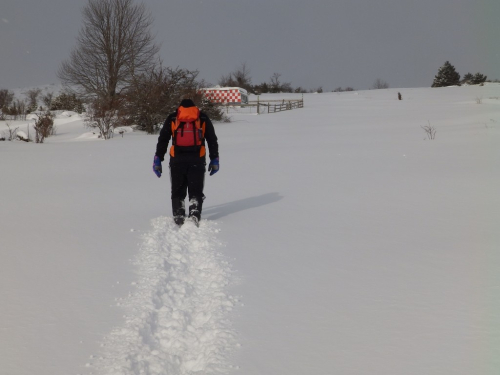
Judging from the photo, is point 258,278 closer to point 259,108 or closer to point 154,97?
point 154,97

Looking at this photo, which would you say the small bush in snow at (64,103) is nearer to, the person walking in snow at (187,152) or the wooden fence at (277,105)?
the wooden fence at (277,105)

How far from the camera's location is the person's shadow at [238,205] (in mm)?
6279

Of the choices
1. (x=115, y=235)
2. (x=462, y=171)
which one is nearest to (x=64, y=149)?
(x=115, y=235)

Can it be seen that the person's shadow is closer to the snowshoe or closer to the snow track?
the snowshoe

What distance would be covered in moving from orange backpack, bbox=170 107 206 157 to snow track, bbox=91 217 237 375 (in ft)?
4.22

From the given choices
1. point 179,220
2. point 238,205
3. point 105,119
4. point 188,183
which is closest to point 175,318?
point 179,220

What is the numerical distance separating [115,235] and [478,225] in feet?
13.4

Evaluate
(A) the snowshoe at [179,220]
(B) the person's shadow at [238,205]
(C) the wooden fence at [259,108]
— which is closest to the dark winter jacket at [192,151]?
(A) the snowshoe at [179,220]

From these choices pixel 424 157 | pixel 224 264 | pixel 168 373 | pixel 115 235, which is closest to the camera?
pixel 168 373

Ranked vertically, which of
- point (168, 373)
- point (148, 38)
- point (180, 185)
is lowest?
point (168, 373)

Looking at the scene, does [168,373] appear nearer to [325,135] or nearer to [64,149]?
[64,149]

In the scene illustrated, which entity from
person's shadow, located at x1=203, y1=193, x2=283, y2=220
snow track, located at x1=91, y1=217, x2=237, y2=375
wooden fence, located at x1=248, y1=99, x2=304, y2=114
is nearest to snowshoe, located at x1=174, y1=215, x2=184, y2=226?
person's shadow, located at x1=203, y1=193, x2=283, y2=220

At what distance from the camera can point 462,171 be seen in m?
8.50

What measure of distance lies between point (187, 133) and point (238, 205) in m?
1.75
